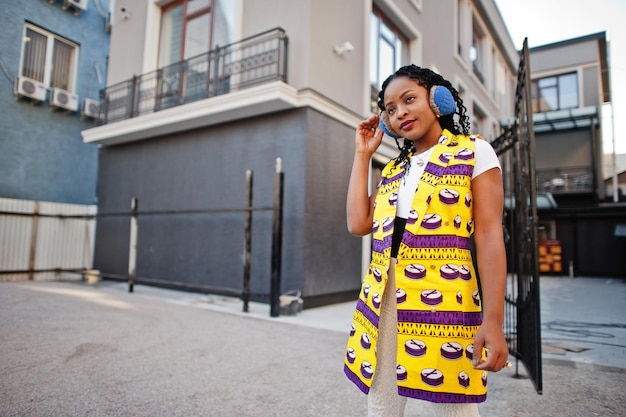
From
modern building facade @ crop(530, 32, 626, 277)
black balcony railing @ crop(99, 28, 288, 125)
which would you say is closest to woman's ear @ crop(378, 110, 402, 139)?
black balcony railing @ crop(99, 28, 288, 125)

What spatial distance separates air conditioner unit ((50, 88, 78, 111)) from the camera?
30.1ft

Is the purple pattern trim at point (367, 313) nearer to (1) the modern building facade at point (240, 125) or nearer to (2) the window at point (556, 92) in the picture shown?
(1) the modern building facade at point (240, 125)

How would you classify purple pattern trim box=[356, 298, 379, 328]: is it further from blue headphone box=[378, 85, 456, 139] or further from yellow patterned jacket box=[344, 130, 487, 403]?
blue headphone box=[378, 85, 456, 139]

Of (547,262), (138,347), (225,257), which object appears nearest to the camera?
(138,347)

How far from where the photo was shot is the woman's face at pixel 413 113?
137 cm

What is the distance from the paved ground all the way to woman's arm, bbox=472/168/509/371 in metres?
1.64

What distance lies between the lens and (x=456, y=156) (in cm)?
126

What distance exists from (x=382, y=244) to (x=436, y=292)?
0.23 meters

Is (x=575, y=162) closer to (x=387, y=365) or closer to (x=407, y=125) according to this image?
(x=407, y=125)

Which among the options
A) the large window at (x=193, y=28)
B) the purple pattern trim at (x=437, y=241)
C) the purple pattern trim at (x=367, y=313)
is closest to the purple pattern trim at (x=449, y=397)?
the purple pattern trim at (x=367, y=313)

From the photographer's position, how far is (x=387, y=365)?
1.29 m

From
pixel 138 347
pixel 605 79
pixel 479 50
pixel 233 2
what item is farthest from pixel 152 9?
pixel 605 79

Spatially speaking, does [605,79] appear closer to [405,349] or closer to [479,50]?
[479,50]

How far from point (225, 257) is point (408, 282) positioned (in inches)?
264
